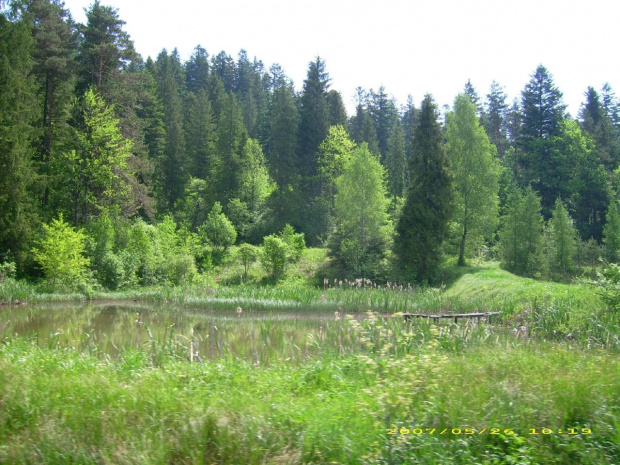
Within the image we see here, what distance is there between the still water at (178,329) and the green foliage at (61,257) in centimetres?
299

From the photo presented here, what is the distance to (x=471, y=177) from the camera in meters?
31.7

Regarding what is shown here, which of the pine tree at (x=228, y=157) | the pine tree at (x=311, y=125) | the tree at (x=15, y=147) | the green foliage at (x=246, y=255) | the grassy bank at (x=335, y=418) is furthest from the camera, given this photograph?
the pine tree at (x=311, y=125)

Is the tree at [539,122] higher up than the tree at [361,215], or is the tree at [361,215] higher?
the tree at [539,122]

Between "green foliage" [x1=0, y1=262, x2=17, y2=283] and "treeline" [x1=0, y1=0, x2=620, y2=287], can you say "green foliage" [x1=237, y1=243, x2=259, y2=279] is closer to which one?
"treeline" [x1=0, y1=0, x2=620, y2=287]

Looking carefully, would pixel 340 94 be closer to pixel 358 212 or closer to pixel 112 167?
pixel 358 212

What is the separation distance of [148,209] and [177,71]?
45.2 meters

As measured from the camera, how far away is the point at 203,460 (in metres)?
4.29

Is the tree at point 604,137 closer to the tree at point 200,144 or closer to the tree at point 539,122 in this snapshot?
the tree at point 539,122

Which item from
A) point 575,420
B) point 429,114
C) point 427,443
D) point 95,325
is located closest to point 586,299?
point 575,420

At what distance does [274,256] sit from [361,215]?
633 cm

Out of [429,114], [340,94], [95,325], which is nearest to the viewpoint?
[95,325]

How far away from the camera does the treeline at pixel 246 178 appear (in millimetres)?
28047

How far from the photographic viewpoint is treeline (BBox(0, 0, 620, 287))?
28047mm

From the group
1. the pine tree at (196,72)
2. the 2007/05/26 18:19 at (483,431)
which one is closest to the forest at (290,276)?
the 2007/05/26 18:19 at (483,431)
